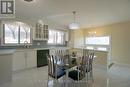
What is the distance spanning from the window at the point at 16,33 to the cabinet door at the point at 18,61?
0.67 m

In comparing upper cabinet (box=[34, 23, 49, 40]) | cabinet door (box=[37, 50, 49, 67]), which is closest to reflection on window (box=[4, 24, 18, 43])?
upper cabinet (box=[34, 23, 49, 40])

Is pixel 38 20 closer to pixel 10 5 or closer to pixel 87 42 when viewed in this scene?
pixel 10 5

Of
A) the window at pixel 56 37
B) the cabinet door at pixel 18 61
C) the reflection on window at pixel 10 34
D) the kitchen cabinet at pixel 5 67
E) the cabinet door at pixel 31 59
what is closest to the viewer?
the kitchen cabinet at pixel 5 67

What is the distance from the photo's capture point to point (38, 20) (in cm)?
628

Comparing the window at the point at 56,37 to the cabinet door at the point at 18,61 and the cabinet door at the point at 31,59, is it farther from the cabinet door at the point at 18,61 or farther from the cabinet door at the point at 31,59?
the cabinet door at the point at 18,61

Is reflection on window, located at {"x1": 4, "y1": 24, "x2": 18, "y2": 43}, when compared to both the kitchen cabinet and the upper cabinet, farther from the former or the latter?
the kitchen cabinet

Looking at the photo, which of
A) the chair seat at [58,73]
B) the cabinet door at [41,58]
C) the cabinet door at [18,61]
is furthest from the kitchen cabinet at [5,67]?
the cabinet door at [41,58]

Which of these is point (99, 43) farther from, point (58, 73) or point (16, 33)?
point (58, 73)

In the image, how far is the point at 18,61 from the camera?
511 centimetres

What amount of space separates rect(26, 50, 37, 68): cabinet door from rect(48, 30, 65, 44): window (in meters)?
1.67

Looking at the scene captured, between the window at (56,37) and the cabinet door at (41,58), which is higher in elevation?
the window at (56,37)

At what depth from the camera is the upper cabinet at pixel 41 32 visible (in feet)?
20.3

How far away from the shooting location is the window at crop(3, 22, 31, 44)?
5.18 metres

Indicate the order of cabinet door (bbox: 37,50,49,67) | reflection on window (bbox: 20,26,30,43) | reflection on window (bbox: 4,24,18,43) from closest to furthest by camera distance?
reflection on window (bbox: 4,24,18,43), reflection on window (bbox: 20,26,30,43), cabinet door (bbox: 37,50,49,67)
